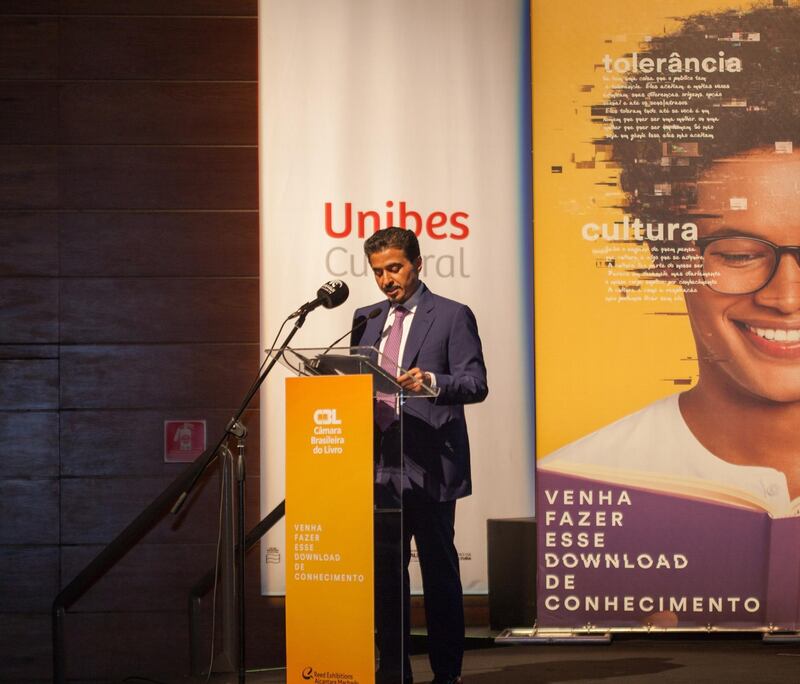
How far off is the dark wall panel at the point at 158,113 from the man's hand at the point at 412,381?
7.39ft

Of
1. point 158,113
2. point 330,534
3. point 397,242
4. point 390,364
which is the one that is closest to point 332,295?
point 390,364

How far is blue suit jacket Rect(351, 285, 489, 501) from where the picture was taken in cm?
354

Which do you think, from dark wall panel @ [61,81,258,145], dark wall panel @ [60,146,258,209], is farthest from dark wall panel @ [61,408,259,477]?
dark wall panel @ [61,81,258,145]

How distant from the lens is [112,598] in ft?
16.4

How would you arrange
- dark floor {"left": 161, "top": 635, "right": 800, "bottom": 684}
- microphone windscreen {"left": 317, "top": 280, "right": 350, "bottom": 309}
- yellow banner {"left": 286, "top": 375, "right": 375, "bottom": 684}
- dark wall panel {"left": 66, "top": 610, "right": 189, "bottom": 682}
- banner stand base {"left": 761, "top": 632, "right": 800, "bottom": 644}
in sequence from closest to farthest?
1. yellow banner {"left": 286, "top": 375, "right": 375, "bottom": 684}
2. microphone windscreen {"left": 317, "top": 280, "right": 350, "bottom": 309}
3. dark floor {"left": 161, "top": 635, "right": 800, "bottom": 684}
4. banner stand base {"left": 761, "top": 632, "right": 800, "bottom": 644}
5. dark wall panel {"left": 66, "top": 610, "right": 189, "bottom": 682}

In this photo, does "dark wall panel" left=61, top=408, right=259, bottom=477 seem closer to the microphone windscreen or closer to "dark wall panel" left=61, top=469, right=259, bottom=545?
"dark wall panel" left=61, top=469, right=259, bottom=545

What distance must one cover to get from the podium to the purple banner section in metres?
1.73

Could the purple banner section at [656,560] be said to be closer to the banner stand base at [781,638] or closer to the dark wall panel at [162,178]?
the banner stand base at [781,638]

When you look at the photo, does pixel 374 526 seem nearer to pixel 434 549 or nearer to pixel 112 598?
pixel 434 549

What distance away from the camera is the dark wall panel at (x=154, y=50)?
5059 millimetres

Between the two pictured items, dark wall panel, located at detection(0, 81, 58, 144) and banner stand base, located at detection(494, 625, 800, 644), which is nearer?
banner stand base, located at detection(494, 625, 800, 644)

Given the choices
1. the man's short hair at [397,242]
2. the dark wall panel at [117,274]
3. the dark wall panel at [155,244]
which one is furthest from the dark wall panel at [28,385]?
the man's short hair at [397,242]

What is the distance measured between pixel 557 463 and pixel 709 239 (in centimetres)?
121

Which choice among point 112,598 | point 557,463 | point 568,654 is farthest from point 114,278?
point 568,654
